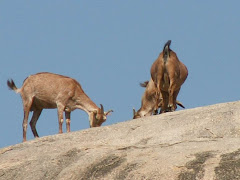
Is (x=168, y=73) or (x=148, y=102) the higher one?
(x=168, y=73)

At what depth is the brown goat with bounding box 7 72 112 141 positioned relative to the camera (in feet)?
67.8

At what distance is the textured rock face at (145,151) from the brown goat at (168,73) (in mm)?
3699

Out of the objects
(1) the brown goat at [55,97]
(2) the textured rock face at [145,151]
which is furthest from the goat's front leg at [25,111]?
(2) the textured rock face at [145,151]

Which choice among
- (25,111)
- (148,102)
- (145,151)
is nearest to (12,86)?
(25,111)

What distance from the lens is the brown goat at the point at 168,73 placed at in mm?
18641

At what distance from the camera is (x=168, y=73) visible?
18.8 m

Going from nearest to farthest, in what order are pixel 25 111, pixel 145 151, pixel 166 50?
1. pixel 145 151
2. pixel 166 50
3. pixel 25 111

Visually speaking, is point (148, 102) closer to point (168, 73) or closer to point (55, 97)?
point (55, 97)

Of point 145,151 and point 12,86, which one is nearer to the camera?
point 145,151

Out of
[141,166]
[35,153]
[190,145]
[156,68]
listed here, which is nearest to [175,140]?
[190,145]

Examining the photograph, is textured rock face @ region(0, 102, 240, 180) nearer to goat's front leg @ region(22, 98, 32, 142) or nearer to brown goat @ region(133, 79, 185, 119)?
goat's front leg @ region(22, 98, 32, 142)

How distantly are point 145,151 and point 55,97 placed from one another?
867cm

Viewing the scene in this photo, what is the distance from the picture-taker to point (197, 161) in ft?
38.3

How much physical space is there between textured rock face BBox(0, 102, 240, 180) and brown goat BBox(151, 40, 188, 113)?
3699 millimetres
